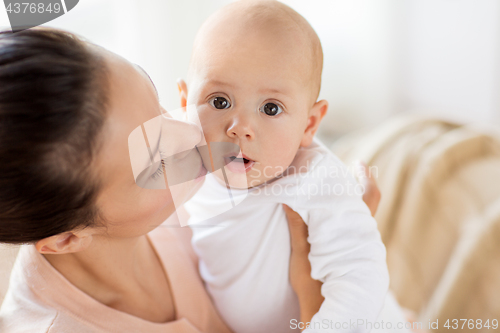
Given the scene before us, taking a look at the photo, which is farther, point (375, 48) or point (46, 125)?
point (375, 48)

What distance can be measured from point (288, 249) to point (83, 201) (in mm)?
457

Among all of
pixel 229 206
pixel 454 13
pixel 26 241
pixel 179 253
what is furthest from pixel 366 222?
pixel 454 13

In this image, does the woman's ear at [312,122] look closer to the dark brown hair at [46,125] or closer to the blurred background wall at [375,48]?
the dark brown hair at [46,125]

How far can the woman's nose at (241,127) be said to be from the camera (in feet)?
2.35

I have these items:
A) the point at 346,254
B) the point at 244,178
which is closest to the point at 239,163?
the point at 244,178

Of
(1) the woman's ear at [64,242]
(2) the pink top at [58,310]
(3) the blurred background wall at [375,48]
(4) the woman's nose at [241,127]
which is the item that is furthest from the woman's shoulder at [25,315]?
(3) the blurred background wall at [375,48]

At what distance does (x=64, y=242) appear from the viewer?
0.67m

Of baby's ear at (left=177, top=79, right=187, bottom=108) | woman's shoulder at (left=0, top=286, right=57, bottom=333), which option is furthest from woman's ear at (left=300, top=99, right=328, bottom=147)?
woman's shoulder at (left=0, top=286, right=57, bottom=333)

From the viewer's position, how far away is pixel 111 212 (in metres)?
0.66

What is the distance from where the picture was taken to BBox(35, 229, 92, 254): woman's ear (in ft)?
2.14

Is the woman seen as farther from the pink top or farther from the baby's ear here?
the baby's ear

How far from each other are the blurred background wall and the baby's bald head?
1152 mm

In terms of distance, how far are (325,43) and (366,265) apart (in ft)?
7.97

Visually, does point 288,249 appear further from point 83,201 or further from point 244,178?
point 83,201
